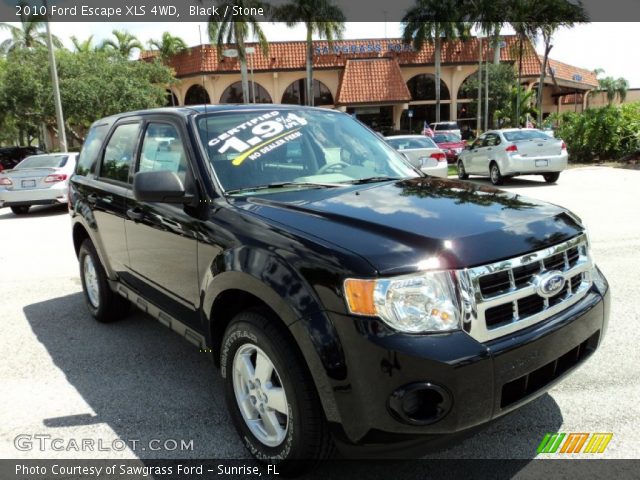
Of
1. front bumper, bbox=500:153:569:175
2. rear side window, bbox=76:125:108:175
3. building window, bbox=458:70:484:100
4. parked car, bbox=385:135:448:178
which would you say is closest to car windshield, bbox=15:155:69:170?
parked car, bbox=385:135:448:178

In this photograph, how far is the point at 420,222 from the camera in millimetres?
2484

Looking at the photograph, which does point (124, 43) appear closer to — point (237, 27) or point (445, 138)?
point (237, 27)

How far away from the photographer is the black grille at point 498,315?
219 cm

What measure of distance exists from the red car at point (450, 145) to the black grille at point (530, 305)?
20862mm

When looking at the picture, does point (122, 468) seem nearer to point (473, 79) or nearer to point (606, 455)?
point (606, 455)

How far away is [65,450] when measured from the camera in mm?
2990

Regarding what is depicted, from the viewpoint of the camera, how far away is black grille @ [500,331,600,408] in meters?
2.25

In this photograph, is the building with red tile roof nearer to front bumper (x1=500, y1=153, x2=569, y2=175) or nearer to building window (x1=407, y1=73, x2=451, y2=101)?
building window (x1=407, y1=73, x2=451, y2=101)

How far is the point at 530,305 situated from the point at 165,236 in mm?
2216

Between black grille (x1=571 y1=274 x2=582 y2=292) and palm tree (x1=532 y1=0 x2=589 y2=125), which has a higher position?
palm tree (x1=532 y1=0 x2=589 y2=125)

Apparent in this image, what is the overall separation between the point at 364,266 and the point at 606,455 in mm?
1711

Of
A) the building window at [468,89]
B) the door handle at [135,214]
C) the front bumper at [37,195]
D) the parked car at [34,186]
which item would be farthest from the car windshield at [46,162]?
the building window at [468,89]

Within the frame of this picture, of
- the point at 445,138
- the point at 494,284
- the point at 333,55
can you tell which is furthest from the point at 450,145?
the point at 494,284

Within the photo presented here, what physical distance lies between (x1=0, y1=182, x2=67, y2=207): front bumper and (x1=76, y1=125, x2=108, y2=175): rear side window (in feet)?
26.2
